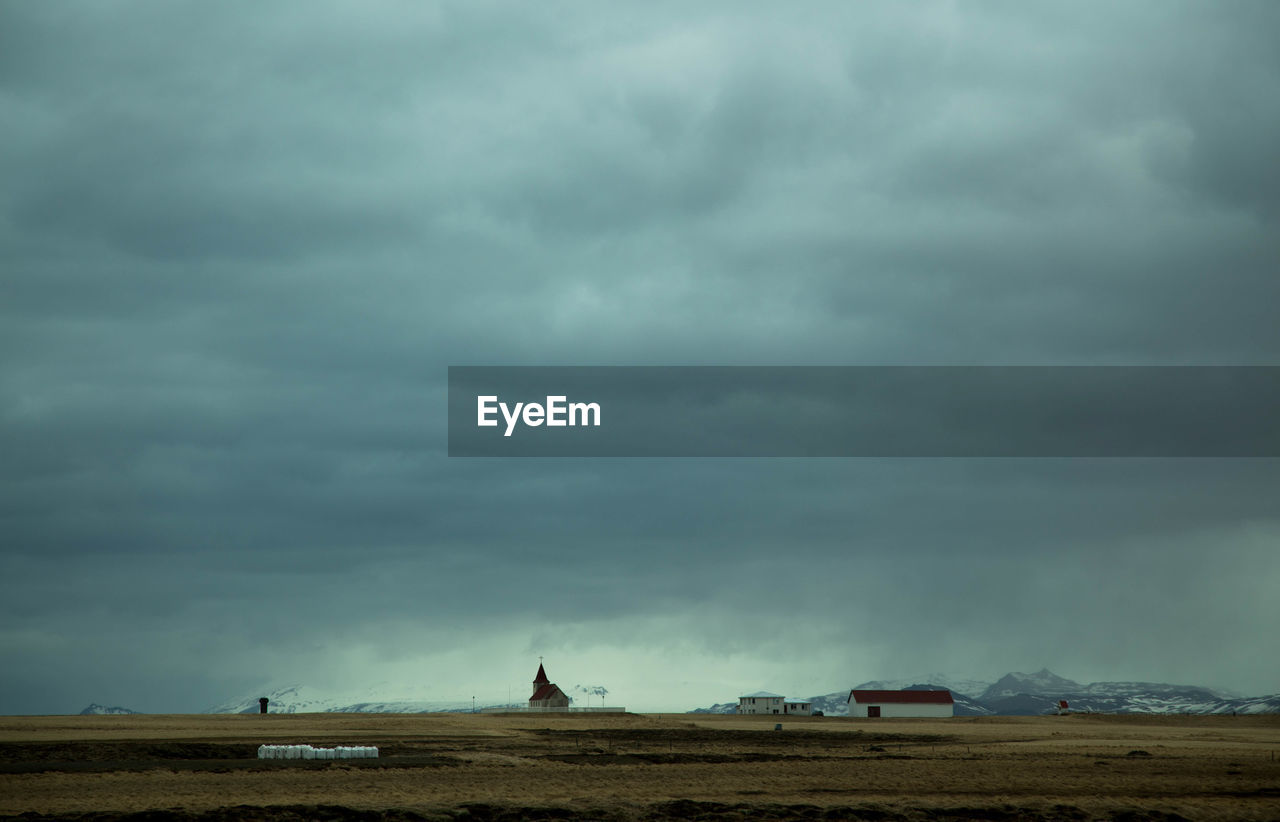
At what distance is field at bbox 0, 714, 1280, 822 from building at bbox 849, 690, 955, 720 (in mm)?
78461

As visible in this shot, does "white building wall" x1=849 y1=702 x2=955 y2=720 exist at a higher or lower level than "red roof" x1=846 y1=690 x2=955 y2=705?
lower

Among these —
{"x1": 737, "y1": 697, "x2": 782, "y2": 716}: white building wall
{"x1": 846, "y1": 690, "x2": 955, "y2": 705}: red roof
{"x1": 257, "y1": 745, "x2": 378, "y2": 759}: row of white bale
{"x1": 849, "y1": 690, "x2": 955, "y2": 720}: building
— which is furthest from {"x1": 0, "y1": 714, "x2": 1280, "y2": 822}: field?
{"x1": 737, "y1": 697, "x2": 782, "y2": 716}: white building wall

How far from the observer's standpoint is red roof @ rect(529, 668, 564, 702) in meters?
168

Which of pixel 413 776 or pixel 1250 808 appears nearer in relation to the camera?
pixel 1250 808

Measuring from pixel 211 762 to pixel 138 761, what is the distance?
3392 millimetres

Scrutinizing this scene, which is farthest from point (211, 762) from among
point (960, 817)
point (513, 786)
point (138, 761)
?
point (960, 817)

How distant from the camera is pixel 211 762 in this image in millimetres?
57344

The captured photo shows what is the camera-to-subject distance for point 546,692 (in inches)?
6654

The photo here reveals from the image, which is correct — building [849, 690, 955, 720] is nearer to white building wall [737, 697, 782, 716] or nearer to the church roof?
white building wall [737, 697, 782, 716]

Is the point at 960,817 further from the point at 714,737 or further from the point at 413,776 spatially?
the point at 714,737

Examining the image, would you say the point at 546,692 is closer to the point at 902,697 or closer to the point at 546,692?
the point at 546,692

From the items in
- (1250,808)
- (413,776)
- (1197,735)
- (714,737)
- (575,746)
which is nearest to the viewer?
(1250,808)

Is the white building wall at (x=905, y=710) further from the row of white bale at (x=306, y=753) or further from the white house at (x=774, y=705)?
the row of white bale at (x=306, y=753)

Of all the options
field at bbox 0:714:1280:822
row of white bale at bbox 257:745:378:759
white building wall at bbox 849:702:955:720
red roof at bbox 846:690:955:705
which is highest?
row of white bale at bbox 257:745:378:759
